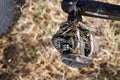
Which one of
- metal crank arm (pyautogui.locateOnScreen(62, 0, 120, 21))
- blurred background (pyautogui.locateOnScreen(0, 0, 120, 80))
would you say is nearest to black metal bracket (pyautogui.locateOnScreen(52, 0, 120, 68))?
metal crank arm (pyautogui.locateOnScreen(62, 0, 120, 21))

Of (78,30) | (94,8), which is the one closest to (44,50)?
(78,30)

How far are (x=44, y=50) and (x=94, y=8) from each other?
75 centimetres

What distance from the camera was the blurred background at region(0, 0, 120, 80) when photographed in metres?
2.69

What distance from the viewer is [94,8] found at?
7.11 ft

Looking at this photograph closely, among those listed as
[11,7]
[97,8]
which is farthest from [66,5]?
[11,7]

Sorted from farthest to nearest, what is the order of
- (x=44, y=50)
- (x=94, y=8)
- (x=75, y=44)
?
(x=44, y=50) < (x=75, y=44) < (x=94, y=8)

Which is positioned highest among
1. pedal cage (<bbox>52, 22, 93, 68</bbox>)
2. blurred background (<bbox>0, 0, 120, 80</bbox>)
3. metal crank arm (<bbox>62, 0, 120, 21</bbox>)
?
metal crank arm (<bbox>62, 0, 120, 21</bbox>)

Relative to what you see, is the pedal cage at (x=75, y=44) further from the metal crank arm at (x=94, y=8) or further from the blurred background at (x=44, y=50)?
the blurred background at (x=44, y=50)

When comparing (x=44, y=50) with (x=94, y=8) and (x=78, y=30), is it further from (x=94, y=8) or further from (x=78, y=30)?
(x=94, y=8)

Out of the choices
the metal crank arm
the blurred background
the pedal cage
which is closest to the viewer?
the metal crank arm

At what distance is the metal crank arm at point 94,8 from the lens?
7.07ft

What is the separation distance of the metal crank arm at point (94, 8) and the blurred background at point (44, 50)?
0.63m

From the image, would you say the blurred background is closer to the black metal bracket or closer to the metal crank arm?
the black metal bracket

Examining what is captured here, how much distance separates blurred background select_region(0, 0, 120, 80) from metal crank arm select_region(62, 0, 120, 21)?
63 cm
